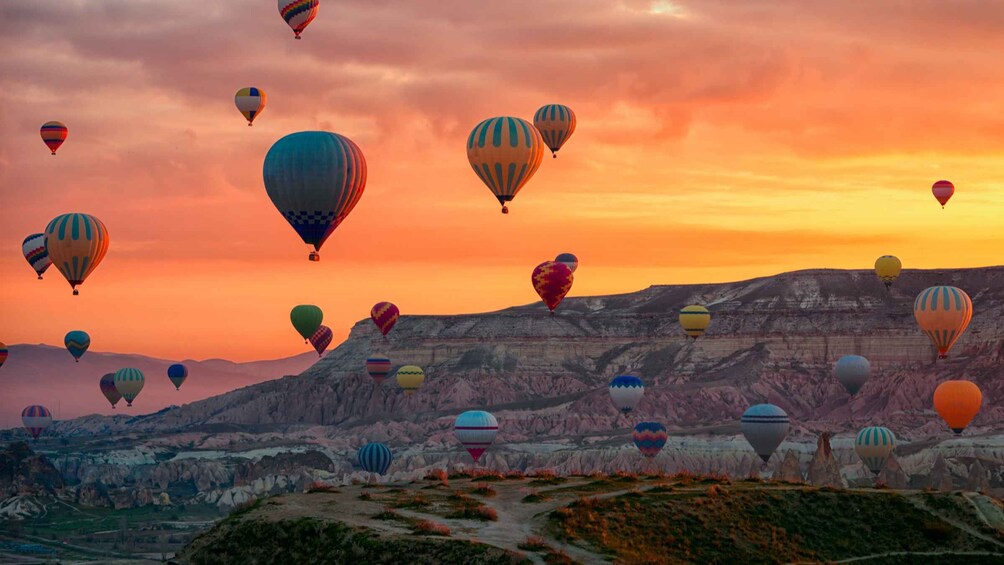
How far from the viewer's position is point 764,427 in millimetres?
147000

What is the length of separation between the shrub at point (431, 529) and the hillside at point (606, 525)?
75 millimetres

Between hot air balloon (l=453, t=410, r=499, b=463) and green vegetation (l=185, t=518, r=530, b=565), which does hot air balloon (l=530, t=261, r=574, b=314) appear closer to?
hot air balloon (l=453, t=410, r=499, b=463)

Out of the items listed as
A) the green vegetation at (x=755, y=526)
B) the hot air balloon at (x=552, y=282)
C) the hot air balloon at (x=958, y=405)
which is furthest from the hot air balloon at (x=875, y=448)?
the green vegetation at (x=755, y=526)

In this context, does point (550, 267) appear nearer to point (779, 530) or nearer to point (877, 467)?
point (877, 467)

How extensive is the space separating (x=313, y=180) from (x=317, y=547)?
40.0 metres

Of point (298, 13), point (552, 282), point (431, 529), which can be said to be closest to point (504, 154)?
point (298, 13)

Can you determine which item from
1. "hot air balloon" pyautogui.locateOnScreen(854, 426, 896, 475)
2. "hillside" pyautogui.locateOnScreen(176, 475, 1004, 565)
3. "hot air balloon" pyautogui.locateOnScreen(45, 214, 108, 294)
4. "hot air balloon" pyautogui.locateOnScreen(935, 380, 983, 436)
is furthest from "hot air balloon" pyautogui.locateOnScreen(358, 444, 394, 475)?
"hillside" pyautogui.locateOnScreen(176, 475, 1004, 565)

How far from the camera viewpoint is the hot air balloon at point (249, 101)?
471 feet

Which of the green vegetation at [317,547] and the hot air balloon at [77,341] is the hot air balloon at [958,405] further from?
the green vegetation at [317,547]

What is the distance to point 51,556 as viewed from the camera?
15238cm

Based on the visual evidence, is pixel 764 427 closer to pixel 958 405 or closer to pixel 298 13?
pixel 958 405

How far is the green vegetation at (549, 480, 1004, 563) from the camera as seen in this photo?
62.3m

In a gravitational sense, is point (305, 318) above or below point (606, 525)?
above

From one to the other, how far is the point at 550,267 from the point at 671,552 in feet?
275
